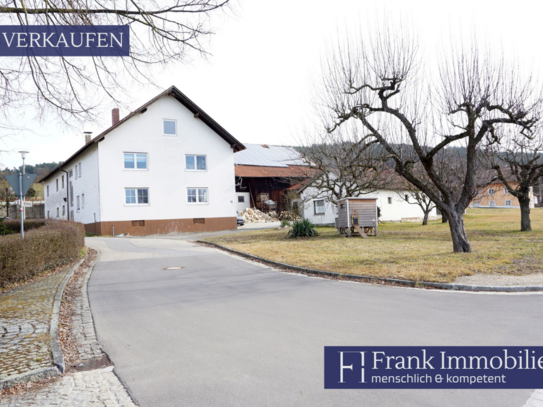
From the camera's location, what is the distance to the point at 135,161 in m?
32.9

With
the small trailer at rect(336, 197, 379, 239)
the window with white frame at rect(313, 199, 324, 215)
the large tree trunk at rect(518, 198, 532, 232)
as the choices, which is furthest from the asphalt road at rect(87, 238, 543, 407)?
the window with white frame at rect(313, 199, 324, 215)

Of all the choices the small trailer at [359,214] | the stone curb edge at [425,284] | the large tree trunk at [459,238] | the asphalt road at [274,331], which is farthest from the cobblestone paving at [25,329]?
the small trailer at [359,214]

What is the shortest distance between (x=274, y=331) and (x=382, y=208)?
34.9 m

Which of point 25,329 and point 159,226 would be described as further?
point 159,226

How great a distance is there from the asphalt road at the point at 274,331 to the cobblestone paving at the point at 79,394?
166 millimetres

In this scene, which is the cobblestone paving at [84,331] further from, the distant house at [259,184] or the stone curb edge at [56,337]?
the distant house at [259,184]

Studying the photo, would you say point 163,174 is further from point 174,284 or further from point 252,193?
point 174,284

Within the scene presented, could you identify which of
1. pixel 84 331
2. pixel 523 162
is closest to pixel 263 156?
pixel 523 162

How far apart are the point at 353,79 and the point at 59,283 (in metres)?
12.8

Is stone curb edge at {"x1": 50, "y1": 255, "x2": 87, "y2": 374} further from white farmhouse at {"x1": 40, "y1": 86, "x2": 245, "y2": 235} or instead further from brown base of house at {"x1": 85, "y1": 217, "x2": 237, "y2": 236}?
white farmhouse at {"x1": 40, "y1": 86, "x2": 245, "y2": 235}

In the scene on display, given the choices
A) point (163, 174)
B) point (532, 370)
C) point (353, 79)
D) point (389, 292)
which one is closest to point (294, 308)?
point (389, 292)

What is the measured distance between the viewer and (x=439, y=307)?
7.41 m

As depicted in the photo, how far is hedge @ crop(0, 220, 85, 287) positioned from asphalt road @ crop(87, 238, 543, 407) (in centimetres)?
208

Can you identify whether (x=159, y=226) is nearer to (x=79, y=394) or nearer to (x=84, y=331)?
(x=84, y=331)
